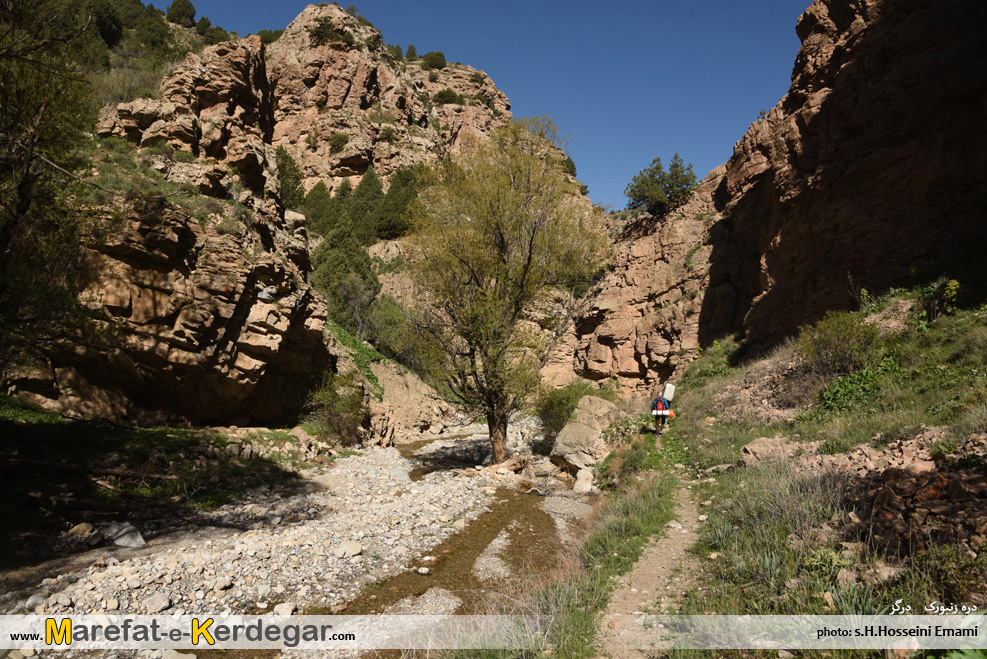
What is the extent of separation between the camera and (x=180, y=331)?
10.3 metres

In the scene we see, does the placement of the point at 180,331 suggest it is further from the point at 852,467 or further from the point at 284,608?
the point at 852,467

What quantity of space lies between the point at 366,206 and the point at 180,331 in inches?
1445

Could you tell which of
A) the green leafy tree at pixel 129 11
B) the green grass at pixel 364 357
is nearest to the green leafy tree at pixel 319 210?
the green leafy tree at pixel 129 11

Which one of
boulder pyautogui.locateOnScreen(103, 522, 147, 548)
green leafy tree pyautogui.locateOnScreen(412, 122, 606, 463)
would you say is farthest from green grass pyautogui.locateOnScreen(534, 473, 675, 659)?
boulder pyautogui.locateOnScreen(103, 522, 147, 548)

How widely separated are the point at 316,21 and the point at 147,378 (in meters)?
61.2

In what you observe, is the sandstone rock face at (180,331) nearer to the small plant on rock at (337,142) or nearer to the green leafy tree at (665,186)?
the green leafy tree at (665,186)

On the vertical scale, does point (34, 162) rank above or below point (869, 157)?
below

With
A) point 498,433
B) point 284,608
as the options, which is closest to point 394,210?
point 498,433

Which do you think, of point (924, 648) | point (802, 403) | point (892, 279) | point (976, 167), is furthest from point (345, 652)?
point (976, 167)

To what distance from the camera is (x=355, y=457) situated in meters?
13.8

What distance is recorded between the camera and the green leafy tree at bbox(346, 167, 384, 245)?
136ft

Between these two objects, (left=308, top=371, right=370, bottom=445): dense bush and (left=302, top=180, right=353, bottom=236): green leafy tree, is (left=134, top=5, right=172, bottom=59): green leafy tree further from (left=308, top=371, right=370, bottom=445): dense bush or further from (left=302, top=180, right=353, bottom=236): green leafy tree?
(left=308, top=371, right=370, bottom=445): dense bush

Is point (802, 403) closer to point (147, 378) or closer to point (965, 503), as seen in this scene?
point (965, 503)

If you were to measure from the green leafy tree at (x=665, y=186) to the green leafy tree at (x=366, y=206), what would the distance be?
25.2 metres
